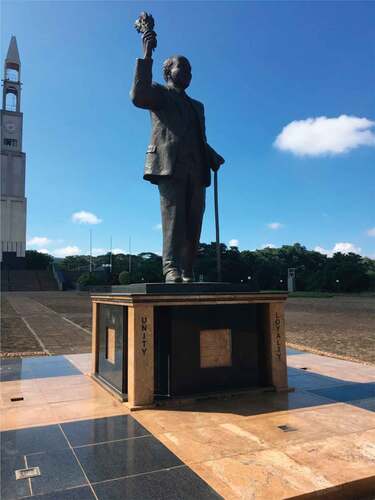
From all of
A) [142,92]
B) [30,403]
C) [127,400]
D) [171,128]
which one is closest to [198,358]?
[127,400]

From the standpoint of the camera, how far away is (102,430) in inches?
154

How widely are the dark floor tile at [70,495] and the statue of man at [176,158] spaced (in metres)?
2.91

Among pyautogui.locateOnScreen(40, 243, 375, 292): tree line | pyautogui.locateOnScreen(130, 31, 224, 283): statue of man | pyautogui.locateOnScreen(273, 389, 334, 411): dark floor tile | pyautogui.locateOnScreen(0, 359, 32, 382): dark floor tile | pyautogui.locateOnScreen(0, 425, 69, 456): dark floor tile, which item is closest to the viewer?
pyautogui.locateOnScreen(0, 425, 69, 456): dark floor tile

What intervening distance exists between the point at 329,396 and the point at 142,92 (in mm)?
4272

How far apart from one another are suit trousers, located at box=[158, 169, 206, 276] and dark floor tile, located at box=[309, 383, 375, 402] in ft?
7.24

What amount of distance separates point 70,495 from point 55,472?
1.28ft

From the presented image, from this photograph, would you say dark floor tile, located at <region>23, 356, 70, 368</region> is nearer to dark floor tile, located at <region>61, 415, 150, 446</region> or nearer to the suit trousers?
the suit trousers

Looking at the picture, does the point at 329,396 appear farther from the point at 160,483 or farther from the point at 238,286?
the point at 160,483

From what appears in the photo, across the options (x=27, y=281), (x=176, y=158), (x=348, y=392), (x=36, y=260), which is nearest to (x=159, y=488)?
(x=348, y=392)

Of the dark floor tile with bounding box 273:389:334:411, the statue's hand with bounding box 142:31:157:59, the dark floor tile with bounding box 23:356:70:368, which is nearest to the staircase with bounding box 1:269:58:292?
the dark floor tile with bounding box 23:356:70:368

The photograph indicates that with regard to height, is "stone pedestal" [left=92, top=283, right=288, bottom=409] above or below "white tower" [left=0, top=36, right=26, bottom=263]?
below

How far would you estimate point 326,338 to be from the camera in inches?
443

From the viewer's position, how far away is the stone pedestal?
4730 millimetres

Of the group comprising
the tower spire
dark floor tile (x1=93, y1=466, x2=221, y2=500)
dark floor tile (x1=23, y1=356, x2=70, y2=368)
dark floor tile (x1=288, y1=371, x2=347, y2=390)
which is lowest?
dark floor tile (x1=23, y1=356, x2=70, y2=368)
